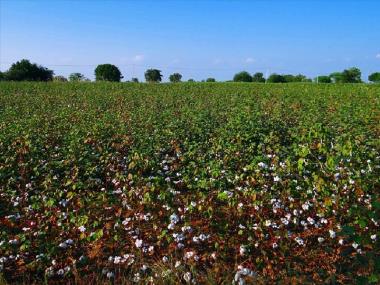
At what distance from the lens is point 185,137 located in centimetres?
850

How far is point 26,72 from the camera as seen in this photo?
4991cm

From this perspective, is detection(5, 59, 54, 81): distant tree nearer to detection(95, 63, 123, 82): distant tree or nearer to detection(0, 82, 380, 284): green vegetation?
detection(95, 63, 123, 82): distant tree

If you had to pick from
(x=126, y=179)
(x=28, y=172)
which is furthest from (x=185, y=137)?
(x=28, y=172)

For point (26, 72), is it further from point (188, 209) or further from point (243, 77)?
point (188, 209)

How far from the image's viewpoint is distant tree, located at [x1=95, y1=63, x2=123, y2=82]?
59188 mm

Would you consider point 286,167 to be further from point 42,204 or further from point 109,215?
point 42,204

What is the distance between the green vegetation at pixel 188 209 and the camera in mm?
3779

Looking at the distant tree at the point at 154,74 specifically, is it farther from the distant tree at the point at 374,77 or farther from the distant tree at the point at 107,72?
the distant tree at the point at 374,77

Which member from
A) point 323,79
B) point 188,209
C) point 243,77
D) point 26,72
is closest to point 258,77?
point 243,77

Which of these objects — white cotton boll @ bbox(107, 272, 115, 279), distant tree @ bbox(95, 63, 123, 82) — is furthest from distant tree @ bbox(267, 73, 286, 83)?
white cotton boll @ bbox(107, 272, 115, 279)

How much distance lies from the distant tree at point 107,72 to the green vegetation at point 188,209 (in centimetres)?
5225

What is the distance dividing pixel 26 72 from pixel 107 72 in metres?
12.4

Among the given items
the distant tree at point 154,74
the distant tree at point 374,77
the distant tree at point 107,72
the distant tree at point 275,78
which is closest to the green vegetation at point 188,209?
the distant tree at point 374,77

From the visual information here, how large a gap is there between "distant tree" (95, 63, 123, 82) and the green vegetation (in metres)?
52.3
